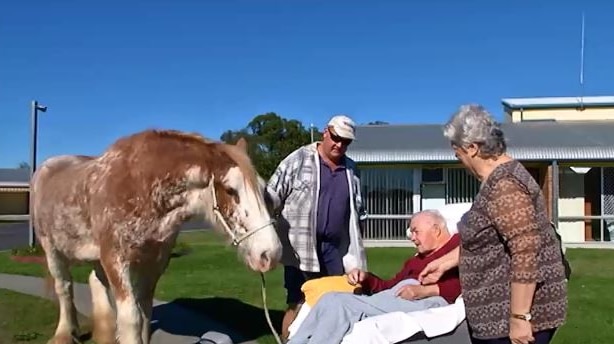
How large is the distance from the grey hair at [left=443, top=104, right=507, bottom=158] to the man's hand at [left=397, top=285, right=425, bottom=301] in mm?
1127

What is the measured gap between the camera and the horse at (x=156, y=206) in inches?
179

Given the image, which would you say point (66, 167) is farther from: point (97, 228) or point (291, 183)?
point (291, 183)

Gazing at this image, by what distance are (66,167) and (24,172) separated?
6242 centimetres

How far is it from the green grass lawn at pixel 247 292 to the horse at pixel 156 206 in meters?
0.42

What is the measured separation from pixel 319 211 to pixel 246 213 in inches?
42.9

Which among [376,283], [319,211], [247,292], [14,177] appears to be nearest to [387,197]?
[247,292]

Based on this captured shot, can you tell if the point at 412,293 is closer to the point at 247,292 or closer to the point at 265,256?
the point at 265,256

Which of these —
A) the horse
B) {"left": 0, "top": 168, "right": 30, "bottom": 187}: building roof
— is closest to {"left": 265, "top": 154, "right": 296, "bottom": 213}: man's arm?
the horse

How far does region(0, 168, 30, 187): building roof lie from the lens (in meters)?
54.5

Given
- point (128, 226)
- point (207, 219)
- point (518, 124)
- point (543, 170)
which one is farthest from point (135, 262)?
point (518, 124)

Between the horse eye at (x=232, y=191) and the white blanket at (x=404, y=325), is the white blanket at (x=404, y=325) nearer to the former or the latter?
the white blanket at (x=404, y=325)

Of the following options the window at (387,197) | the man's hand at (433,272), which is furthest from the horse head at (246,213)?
the window at (387,197)

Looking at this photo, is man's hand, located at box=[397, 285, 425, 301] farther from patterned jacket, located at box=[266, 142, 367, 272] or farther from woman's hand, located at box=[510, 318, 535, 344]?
patterned jacket, located at box=[266, 142, 367, 272]

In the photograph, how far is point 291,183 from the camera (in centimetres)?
549
